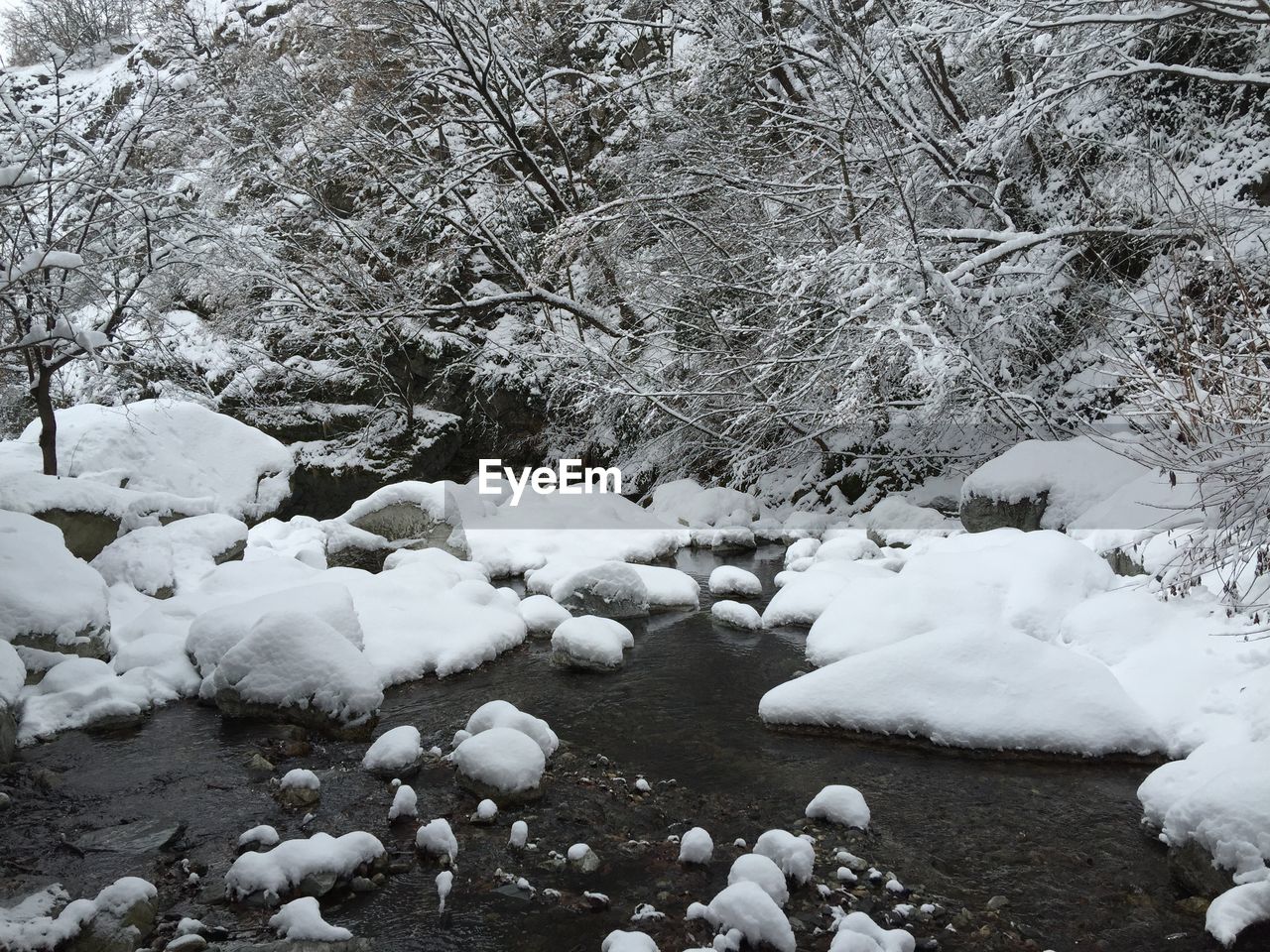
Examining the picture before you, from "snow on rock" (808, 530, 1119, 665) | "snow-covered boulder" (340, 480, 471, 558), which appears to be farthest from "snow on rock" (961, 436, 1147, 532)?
"snow-covered boulder" (340, 480, 471, 558)

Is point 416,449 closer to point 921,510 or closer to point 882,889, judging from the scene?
point 921,510

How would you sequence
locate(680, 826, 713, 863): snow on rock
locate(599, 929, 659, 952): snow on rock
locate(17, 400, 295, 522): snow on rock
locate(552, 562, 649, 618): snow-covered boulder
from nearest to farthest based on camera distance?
locate(599, 929, 659, 952): snow on rock → locate(680, 826, 713, 863): snow on rock → locate(552, 562, 649, 618): snow-covered boulder → locate(17, 400, 295, 522): snow on rock

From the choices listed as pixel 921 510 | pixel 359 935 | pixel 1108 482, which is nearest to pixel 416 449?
pixel 921 510

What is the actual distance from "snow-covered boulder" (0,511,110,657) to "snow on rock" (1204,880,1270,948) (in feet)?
21.9

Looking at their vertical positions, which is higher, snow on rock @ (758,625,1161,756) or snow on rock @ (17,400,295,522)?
snow on rock @ (17,400,295,522)

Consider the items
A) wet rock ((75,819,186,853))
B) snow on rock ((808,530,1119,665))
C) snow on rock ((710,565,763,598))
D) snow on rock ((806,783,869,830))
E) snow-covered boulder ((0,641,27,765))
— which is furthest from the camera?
snow on rock ((710,565,763,598))

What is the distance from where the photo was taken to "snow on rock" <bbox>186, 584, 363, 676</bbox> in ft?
19.5

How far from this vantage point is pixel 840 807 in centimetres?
406

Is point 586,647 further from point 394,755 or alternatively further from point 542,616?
point 394,755

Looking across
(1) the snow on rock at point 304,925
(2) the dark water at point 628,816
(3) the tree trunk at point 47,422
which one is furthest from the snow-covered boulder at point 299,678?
(3) the tree trunk at point 47,422

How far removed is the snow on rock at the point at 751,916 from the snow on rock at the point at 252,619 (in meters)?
3.50

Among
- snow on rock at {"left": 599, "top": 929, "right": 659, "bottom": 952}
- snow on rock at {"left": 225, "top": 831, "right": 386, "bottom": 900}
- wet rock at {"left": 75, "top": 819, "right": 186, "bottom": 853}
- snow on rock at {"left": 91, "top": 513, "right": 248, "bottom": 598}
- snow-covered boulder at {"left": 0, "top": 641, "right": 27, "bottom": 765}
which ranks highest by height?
snow on rock at {"left": 91, "top": 513, "right": 248, "bottom": 598}

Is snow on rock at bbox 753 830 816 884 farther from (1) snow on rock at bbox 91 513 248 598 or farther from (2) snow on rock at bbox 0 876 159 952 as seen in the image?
(1) snow on rock at bbox 91 513 248 598

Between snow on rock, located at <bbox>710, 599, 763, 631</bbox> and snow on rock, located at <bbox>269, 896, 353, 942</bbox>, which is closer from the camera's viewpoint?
snow on rock, located at <bbox>269, 896, 353, 942</bbox>
